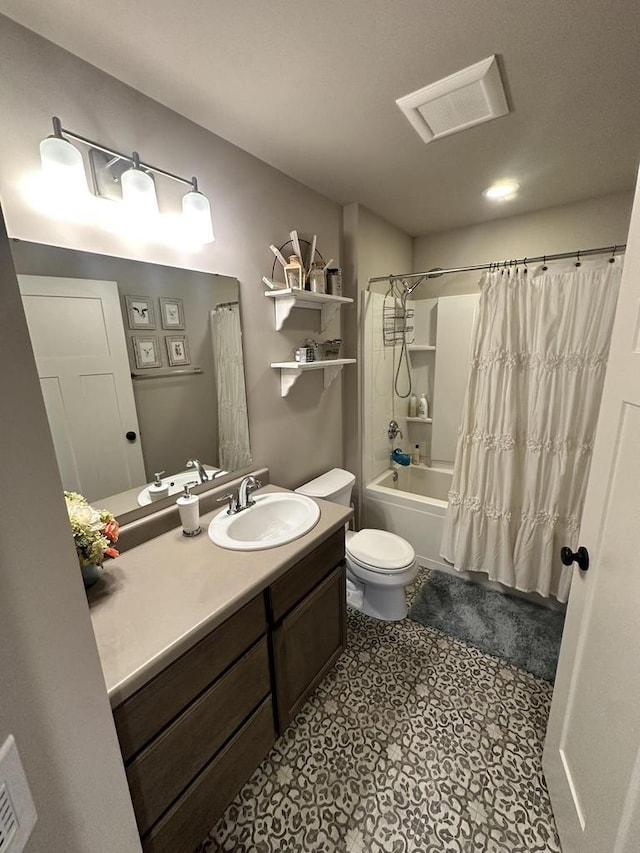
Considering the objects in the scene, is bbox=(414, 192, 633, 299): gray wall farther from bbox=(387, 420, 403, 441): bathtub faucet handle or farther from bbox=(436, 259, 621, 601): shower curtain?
bbox=(387, 420, 403, 441): bathtub faucet handle

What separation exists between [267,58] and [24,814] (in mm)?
1793

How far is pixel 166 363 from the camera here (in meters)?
1.39

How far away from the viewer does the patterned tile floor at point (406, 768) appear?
1111 millimetres

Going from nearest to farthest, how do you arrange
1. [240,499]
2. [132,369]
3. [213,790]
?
1. [213,790]
2. [132,369]
3. [240,499]

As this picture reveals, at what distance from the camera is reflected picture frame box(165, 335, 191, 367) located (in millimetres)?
1395

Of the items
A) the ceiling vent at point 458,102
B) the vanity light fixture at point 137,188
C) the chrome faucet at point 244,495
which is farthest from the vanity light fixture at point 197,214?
the chrome faucet at point 244,495

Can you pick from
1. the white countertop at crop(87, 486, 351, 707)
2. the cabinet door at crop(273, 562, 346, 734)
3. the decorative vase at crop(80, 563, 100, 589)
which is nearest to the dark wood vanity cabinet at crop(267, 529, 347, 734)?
the cabinet door at crop(273, 562, 346, 734)

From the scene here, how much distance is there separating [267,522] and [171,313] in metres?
1.00

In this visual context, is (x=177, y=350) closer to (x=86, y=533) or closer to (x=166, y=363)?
(x=166, y=363)

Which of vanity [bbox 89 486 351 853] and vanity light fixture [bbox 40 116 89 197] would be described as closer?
vanity [bbox 89 486 351 853]

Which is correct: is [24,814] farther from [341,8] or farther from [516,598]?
[516,598]

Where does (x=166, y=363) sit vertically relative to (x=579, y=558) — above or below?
above

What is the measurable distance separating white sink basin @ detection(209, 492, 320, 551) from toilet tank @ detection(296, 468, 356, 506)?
35 centimetres

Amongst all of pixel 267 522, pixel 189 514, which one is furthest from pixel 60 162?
pixel 267 522
